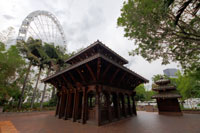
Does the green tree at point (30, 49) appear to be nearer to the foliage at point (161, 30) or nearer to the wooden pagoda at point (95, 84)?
the wooden pagoda at point (95, 84)

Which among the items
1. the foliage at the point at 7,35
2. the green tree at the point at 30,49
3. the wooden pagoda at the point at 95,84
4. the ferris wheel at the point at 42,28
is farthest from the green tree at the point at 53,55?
the wooden pagoda at the point at 95,84

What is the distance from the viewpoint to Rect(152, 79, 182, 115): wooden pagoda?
438 inches

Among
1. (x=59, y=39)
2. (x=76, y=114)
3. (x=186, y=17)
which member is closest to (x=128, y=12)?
(x=186, y=17)

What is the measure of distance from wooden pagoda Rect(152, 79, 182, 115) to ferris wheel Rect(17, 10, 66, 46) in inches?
929

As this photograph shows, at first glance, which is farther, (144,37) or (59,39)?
(59,39)

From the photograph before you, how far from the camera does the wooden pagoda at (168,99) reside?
A: 11120mm

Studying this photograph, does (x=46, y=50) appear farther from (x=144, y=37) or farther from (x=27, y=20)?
(x=144, y=37)

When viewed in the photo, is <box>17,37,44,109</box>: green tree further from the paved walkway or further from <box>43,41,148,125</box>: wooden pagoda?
the paved walkway

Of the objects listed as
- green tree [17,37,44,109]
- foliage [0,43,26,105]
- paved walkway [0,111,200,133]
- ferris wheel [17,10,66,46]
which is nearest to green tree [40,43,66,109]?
green tree [17,37,44,109]

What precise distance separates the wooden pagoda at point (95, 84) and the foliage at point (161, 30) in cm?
254

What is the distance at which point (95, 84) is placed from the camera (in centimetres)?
695

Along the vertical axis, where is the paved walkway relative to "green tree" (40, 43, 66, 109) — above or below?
below

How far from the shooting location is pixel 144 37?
6.34 metres

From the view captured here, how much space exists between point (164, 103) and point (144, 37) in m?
10.6
